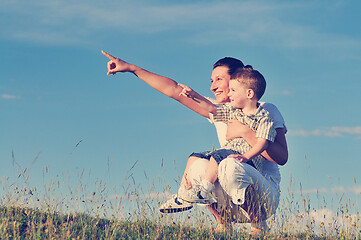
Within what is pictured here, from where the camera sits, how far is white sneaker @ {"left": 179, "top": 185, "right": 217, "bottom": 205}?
7.03 meters

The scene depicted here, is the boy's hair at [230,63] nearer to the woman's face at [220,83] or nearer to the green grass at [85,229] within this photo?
the woman's face at [220,83]

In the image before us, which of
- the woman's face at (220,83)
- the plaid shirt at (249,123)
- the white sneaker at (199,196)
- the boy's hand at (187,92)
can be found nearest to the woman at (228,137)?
the woman's face at (220,83)

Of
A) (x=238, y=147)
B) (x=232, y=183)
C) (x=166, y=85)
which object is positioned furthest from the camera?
(x=166, y=85)

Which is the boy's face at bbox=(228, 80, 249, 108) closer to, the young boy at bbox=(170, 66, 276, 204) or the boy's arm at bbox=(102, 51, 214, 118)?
the young boy at bbox=(170, 66, 276, 204)

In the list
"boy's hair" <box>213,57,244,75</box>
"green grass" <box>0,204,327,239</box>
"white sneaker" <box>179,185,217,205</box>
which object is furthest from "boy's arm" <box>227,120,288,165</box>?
"green grass" <box>0,204,327,239</box>

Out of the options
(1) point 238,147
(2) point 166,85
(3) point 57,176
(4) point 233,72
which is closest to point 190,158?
(1) point 238,147

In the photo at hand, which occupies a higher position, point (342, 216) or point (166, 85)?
point (166, 85)

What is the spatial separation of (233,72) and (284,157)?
1.84m

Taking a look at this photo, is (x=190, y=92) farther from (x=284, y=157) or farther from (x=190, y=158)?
(x=284, y=157)

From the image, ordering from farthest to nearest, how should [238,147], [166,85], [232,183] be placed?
[166,85] → [238,147] → [232,183]

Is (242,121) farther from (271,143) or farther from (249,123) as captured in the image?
(271,143)

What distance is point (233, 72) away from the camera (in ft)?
27.3

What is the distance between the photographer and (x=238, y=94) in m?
7.45

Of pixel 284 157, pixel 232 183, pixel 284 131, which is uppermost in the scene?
pixel 284 131
